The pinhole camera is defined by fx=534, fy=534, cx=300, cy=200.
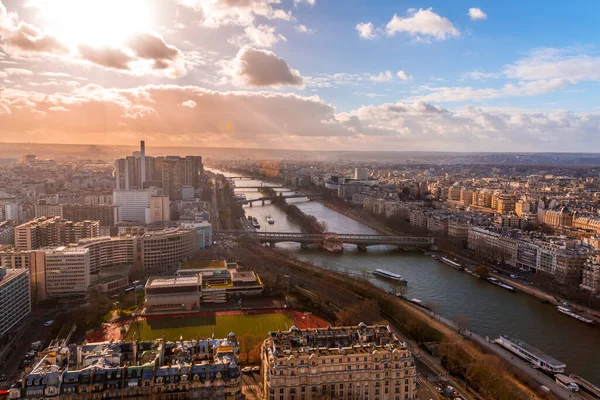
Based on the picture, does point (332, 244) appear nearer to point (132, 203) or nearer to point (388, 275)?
point (388, 275)

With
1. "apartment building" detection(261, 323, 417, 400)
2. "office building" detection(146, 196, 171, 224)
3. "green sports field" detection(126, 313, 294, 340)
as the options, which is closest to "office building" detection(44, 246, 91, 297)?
"green sports field" detection(126, 313, 294, 340)

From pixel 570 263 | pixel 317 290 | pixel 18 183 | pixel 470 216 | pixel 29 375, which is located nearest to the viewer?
pixel 29 375

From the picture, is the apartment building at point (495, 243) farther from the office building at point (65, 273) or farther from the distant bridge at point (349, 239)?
the office building at point (65, 273)

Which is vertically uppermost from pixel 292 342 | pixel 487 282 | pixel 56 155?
pixel 56 155

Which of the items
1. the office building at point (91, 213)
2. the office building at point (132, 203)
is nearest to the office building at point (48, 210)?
the office building at point (91, 213)

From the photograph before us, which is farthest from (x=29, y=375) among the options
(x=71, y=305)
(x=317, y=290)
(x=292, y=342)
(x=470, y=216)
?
(x=470, y=216)

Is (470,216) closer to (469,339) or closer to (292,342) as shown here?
(469,339)
